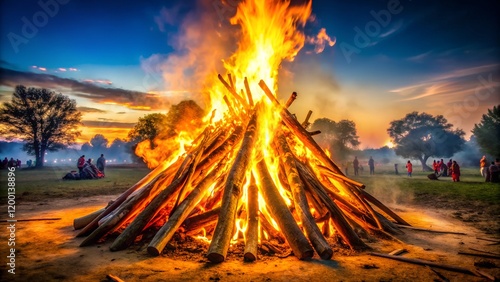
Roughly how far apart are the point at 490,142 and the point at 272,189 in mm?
56274

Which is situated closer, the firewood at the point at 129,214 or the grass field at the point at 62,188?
the firewood at the point at 129,214

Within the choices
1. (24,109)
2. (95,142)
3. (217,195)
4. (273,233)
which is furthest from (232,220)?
(95,142)

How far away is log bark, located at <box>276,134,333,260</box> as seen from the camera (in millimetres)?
4588

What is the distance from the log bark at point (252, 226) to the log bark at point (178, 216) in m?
1.09

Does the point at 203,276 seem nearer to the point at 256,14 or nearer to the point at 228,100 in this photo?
the point at 228,100

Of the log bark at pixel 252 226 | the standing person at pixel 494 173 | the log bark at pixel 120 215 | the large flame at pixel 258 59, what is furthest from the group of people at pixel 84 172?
the standing person at pixel 494 173

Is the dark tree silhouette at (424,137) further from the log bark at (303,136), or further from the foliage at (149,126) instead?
the log bark at (303,136)

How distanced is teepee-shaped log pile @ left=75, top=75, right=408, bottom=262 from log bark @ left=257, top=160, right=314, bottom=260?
0.02 meters

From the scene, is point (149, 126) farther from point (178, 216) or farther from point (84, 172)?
point (178, 216)

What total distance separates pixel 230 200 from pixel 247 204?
0.61 m

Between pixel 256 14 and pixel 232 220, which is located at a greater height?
pixel 256 14

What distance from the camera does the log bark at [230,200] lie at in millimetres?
4367

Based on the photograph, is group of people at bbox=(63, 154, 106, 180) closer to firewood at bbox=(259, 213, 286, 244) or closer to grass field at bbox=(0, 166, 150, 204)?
grass field at bbox=(0, 166, 150, 204)

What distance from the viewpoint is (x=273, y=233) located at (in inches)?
225
